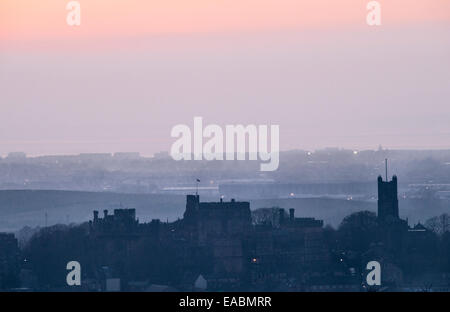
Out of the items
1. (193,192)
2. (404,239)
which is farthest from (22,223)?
(404,239)

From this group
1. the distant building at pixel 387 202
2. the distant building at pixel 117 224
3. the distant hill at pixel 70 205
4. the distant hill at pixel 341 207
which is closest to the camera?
the distant building at pixel 117 224

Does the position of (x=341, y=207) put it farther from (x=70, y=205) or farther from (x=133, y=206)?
→ (x=70, y=205)

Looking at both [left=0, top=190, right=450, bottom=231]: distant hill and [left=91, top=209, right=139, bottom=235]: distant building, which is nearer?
[left=91, top=209, right=139, bottom=235]: distant building

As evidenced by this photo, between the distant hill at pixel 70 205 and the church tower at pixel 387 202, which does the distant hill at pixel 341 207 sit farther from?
the church tower at pixel 387 202

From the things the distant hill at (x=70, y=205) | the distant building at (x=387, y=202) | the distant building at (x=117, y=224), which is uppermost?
the distant hill at (x=70, y=205)

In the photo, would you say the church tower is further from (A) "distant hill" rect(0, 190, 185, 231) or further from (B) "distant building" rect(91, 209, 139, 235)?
(A) "distant hill" rect(0, 190, 185, 231)

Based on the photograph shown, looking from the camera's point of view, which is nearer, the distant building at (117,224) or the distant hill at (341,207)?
the distant building at (117,224)

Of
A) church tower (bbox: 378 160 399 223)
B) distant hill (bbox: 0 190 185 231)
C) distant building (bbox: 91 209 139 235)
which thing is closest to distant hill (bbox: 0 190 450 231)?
distant hill (bbox: 0 190 185 231)

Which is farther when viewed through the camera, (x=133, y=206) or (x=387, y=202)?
(x=133, y=206)

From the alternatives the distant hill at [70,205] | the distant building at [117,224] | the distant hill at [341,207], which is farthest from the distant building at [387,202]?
the distant hill at [70,205]

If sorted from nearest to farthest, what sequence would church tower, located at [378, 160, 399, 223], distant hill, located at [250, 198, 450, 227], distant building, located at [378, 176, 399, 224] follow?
distant building, located at [378, 176, 399, 224] → church tower, located at [378, 160, 399, 223] → distant hill, located at [250, 198, 450, 227]

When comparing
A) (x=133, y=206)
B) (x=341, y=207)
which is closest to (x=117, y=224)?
(x=341, y=207)

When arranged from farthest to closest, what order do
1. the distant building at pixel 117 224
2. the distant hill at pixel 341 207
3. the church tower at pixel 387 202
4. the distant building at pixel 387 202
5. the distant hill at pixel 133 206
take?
the distant hill at pixel 133 206, the distant hill at pixel 341 207, the church tower at pixel 387 202, the distant building at pixel 387 202, the distant building at pixel 117 224
